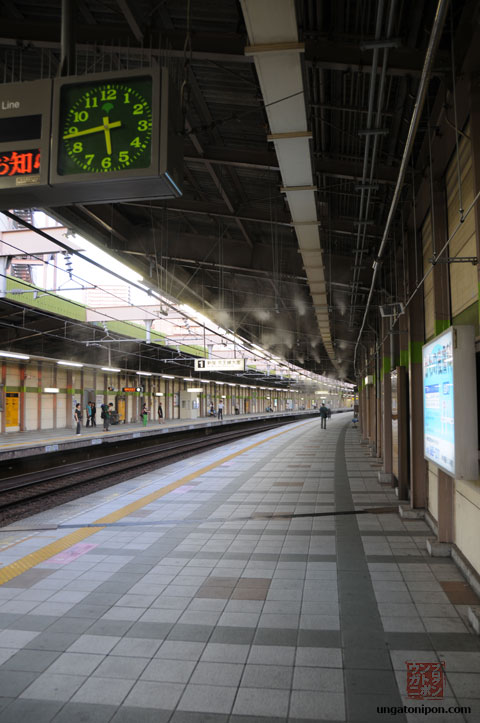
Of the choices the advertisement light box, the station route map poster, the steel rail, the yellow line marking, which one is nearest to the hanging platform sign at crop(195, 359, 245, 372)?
the steel rail

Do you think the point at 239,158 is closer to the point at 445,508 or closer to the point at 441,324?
the point at 441,324

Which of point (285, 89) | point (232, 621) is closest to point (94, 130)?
point (285, 89)

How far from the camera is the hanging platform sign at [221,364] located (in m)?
25.2

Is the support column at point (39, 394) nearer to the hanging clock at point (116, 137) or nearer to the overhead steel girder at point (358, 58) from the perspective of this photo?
the overhead steel girder at point (358, 58)

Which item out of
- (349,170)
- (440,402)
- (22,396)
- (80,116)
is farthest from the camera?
(22,396)

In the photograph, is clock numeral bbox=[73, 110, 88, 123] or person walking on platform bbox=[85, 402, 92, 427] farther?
person walking on platform bbox=[85, 402, 92, 427]

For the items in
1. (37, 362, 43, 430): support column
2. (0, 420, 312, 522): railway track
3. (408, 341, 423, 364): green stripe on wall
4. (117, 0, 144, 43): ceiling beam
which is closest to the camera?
(117, 0, 144, 43): ceiling beam

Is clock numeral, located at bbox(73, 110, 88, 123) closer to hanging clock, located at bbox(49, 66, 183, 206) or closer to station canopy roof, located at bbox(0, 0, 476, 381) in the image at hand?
hanging clock, located at bbox(49, 66, 183, 206)

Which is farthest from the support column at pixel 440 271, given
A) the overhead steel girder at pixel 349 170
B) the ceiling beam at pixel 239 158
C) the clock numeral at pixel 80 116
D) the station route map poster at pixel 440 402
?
the clock numeral at pixel 80 116

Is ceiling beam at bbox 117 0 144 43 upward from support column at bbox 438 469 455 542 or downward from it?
upward

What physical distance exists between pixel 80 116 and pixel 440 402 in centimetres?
386

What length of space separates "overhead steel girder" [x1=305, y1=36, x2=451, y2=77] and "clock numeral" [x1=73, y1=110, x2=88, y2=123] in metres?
2.30

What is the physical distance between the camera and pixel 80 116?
3.69m

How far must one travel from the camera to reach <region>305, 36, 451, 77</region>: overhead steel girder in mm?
4879
